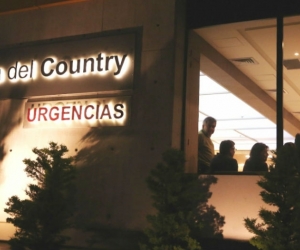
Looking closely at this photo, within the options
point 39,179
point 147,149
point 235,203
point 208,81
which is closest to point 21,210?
point 39,179

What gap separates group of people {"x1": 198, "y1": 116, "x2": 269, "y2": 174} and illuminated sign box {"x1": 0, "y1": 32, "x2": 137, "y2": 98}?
1.47 m

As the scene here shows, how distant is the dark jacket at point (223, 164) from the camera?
7383mm

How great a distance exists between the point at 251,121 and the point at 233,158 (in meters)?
4.94

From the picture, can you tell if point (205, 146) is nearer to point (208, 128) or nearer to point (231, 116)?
point (208, 128)

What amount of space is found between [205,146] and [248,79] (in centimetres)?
245

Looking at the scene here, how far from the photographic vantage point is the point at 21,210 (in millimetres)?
7219

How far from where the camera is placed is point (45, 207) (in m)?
7.18

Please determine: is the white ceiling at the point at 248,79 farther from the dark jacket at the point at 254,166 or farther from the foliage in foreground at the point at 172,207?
the foliage in foreground at the point at 172,207

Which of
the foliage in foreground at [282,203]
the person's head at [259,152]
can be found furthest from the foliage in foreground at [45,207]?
the foliage in foreground at [282,203]

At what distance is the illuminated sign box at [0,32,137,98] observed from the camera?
8062mm

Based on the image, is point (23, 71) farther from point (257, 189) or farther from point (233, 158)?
point (257, 189)

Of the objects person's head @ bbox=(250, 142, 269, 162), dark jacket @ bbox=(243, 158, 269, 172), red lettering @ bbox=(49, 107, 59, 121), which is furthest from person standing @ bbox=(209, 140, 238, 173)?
red lettering @ bbox=(49, 107, 59, 121)

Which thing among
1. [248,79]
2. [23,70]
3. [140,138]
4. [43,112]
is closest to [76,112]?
[43,112]

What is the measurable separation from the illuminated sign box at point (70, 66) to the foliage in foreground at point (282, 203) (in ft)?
9.79
